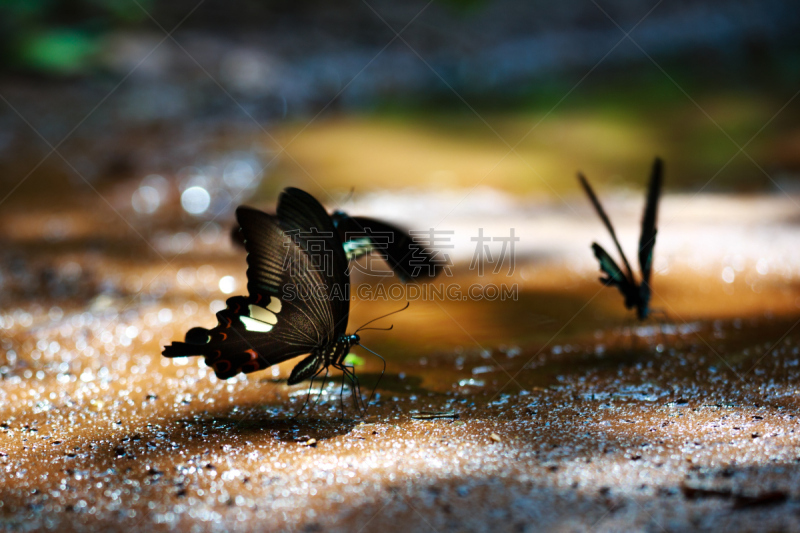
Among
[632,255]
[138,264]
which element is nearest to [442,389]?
[632,255]

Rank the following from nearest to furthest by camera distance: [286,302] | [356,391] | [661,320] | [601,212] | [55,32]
→ [286,302] → [356,391] → [601,212] → [661,320] → [55,32]

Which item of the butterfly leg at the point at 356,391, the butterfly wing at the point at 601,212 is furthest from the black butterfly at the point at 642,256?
the butterfly leg at the point at 356,391

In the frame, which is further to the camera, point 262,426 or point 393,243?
point 393,243

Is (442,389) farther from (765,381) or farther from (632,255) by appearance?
(632,255)

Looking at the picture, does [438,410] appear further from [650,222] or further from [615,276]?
[650,222]

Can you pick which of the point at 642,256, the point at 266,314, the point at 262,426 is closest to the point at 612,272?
the point at 642,256

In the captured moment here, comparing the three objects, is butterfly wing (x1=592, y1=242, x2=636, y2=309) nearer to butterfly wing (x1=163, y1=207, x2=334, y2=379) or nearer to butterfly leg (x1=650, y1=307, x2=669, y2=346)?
butterfly leg (x1=650, y1=307, x2=669, y2=346)
